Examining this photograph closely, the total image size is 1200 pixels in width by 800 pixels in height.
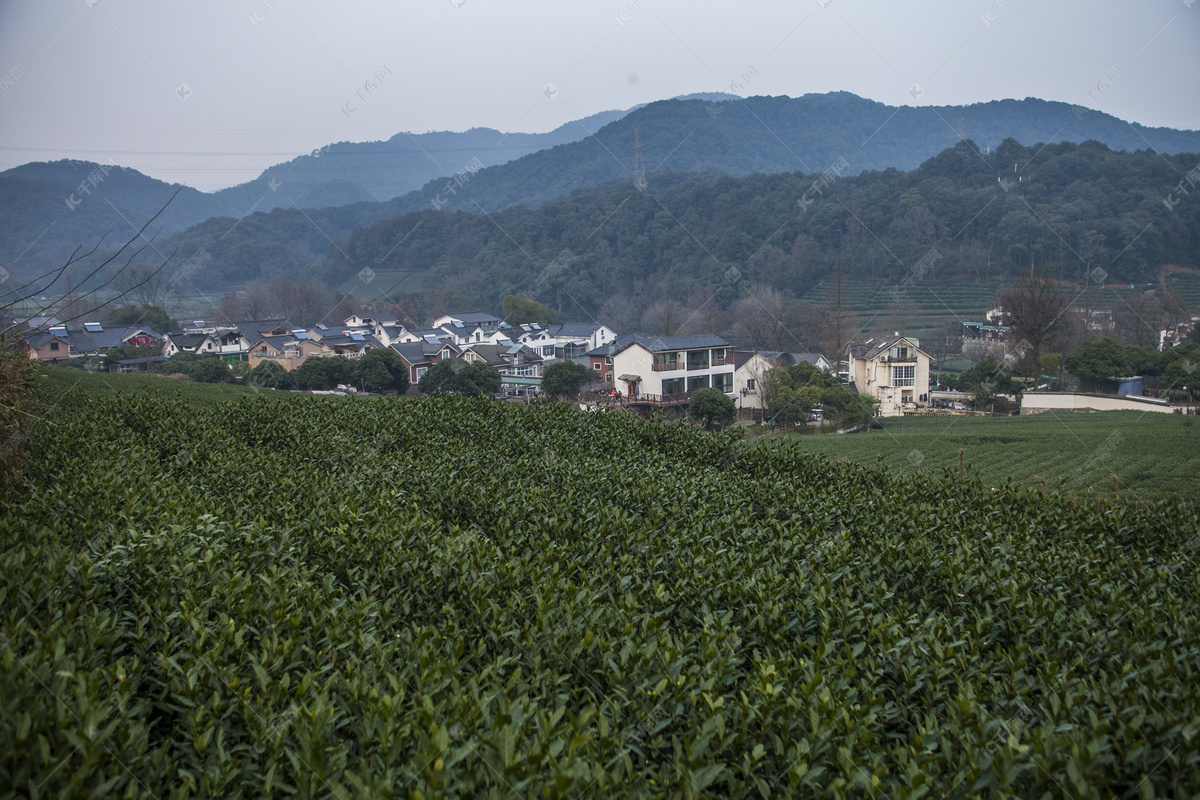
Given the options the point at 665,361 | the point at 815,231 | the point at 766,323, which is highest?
the point at 815,231

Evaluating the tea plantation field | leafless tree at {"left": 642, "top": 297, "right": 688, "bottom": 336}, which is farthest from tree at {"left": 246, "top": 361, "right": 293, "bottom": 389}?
leafless tree at {"left": 642, "top": 297, "right": 688, "bottom": 336}

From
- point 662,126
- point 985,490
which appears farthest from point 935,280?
point 662,126

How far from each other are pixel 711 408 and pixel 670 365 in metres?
3.50

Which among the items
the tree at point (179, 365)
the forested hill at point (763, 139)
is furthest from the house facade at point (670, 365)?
the forested hill at point (763, 139)

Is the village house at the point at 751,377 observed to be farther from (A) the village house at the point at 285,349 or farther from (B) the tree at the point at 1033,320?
(A) the village house at the point at 285,349

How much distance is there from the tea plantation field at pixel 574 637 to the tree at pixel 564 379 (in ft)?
41.8

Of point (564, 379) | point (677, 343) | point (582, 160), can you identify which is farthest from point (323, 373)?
point (582, 160)

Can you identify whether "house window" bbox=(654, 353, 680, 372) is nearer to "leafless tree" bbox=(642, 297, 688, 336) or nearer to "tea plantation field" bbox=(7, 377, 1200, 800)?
"tea plantation field" bbox=(7, 377, 1200, 800)

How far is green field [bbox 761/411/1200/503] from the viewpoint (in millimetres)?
11570

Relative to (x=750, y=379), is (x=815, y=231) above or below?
above

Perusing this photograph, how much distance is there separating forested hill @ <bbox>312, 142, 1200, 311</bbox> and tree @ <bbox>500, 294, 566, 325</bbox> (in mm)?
5417

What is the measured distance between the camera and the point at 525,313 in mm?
37812

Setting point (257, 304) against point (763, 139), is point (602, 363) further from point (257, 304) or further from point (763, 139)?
point (763, 139)

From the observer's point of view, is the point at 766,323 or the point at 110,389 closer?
the point at 110,389
